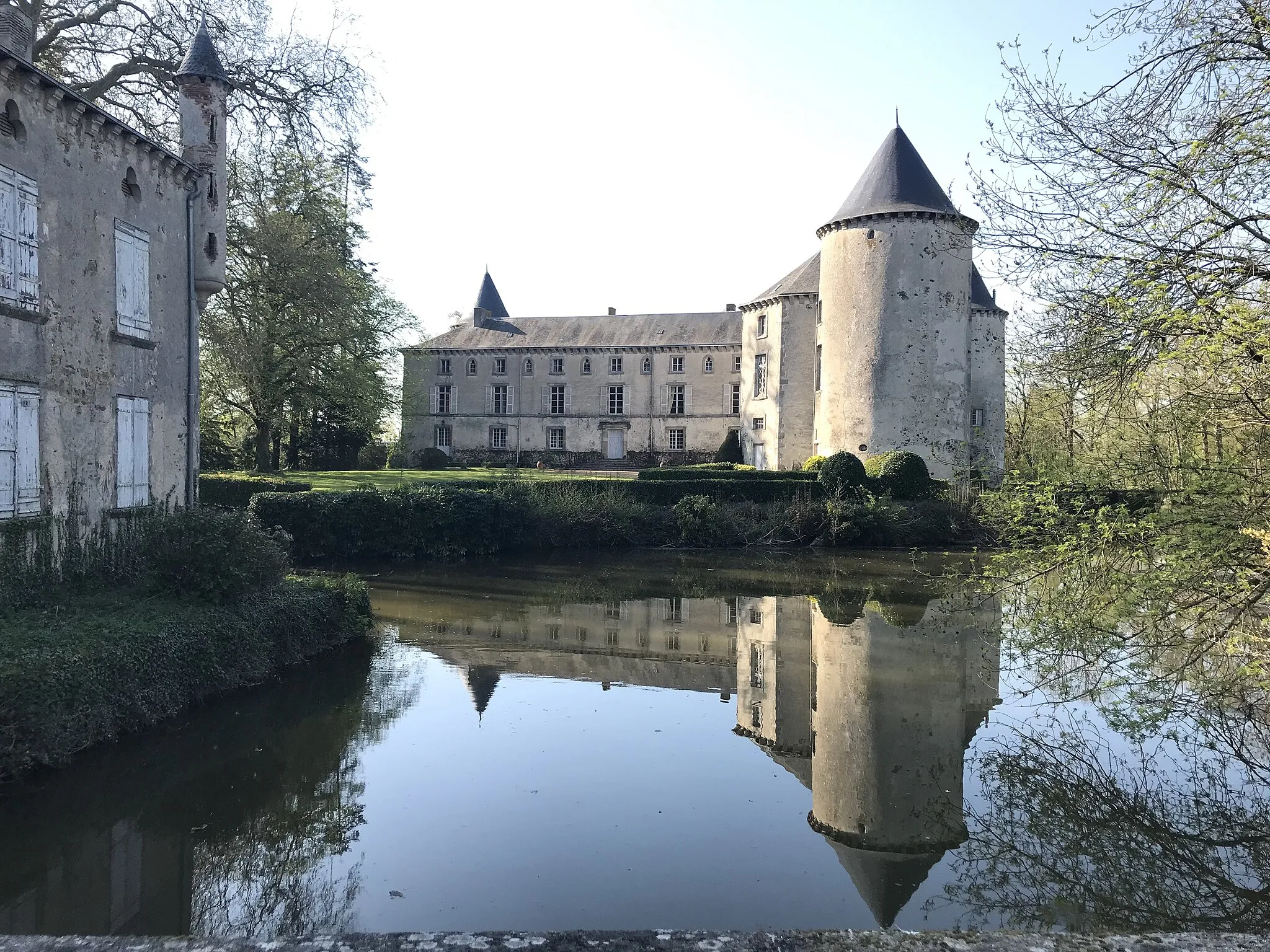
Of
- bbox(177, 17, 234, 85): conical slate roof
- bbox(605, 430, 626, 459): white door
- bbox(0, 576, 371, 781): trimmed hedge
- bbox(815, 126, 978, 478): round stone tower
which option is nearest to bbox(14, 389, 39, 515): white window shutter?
bbox(0, 576, 371, 781): trimmed hedge

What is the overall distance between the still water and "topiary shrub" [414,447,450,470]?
2920 centimetres

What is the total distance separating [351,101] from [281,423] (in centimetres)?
1331

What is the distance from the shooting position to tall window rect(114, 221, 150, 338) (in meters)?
10.6

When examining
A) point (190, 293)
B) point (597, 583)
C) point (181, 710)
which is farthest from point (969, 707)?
point (190, 293)

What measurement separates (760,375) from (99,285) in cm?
2548

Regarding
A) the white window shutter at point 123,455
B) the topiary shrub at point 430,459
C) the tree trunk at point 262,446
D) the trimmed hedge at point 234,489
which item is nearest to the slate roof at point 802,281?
the topiary shrub at point 430,459

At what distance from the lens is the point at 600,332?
41.9 m

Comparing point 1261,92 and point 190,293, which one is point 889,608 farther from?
point 190,293

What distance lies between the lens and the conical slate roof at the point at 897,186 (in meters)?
26.1

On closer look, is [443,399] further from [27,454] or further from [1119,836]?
[1119,836]

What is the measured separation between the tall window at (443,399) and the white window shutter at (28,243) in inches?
1310

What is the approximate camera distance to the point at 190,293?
12297mm

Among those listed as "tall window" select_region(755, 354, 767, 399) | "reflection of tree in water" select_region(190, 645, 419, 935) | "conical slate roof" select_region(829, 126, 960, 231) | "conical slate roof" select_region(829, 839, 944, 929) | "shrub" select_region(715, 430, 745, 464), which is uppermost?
"conical slate roof" select_region(829, 126, 960, 231)

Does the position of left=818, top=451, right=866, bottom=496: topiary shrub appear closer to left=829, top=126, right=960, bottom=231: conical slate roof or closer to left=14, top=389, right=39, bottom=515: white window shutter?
left=829, top=126, right=960, bottom=231: conical slate roof
